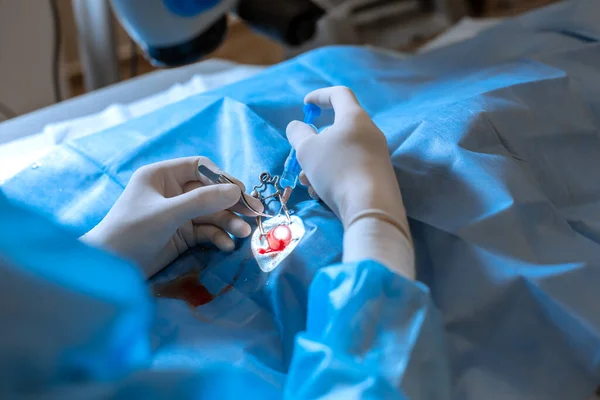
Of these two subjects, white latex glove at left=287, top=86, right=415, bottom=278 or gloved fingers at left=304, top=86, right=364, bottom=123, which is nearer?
white latex glove at left=287, top=86, right=415, bottom=278

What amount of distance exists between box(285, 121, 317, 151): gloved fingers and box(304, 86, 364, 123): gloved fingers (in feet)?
0.13

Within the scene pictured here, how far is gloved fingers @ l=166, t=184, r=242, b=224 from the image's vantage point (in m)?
0.74

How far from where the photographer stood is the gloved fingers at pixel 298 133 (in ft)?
2.59

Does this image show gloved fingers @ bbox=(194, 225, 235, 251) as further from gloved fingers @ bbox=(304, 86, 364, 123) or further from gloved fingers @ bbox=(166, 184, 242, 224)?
gloved fingers @ bbox=(304, 86, 364, 123)

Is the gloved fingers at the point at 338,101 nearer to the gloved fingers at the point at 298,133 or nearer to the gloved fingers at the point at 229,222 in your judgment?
the gloved fingers at the point at 298,133

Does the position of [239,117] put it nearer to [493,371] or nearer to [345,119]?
[345,119]

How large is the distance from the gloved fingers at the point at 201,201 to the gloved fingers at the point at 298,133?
11 cm

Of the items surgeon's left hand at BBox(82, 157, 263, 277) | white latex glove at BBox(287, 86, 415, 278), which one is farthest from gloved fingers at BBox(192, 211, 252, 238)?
white latex glove at BBox(287, 86, 415, 278)

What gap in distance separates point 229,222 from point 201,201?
64mm

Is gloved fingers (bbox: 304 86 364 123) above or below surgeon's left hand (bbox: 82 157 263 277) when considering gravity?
above

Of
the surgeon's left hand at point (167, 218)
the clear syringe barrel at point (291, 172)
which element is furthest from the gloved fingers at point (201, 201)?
the clear syringe barrel at point (291, 172)

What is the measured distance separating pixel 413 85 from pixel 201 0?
0.40 m

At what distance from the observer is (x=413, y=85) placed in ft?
3.60

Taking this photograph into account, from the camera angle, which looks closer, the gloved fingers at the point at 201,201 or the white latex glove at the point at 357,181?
the white latex glove at the point at 357,181
